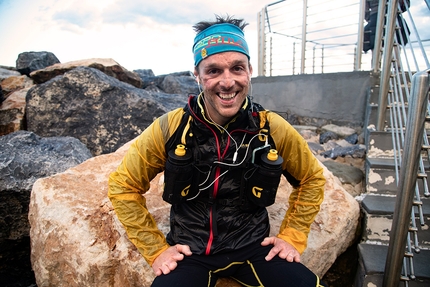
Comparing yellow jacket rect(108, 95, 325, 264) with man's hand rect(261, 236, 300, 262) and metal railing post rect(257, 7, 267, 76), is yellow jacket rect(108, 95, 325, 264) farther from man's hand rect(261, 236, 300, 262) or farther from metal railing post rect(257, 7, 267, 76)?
metal railing post rect(257, 7, 267, 76)

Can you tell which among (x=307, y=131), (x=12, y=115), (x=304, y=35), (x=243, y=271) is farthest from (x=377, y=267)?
(x=12, y=115)

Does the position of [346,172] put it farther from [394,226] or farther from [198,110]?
[198,110]

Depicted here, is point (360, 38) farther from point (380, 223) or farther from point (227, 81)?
point (227, 81)

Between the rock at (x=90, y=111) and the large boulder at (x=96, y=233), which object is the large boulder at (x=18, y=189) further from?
the rock at (x=90, y=111)

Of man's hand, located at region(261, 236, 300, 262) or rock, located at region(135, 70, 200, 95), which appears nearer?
man's hand, located at region(261, 236, 300, 262)

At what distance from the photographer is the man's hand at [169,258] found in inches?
76.7

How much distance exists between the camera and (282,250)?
2084 millimetres

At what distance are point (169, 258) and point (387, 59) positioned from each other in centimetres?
377

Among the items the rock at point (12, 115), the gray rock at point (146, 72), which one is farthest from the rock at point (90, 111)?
the gray rock at point (146, 72)

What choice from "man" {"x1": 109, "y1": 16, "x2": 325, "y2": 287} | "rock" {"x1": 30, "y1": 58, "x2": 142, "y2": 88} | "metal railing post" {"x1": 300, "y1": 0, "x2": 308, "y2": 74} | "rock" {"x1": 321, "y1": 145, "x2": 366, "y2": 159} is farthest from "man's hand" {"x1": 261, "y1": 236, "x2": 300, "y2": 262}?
"rock" {"x1": 30, "y1": 58, "x2": 142, "y2": 88}

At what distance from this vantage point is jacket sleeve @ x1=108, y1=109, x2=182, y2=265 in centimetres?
205

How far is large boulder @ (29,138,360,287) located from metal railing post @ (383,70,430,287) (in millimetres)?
521

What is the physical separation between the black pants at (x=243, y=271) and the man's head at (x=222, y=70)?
943 mm

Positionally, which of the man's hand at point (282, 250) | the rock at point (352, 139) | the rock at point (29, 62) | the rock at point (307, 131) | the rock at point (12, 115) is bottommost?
the man's hand at point (282, 250)
